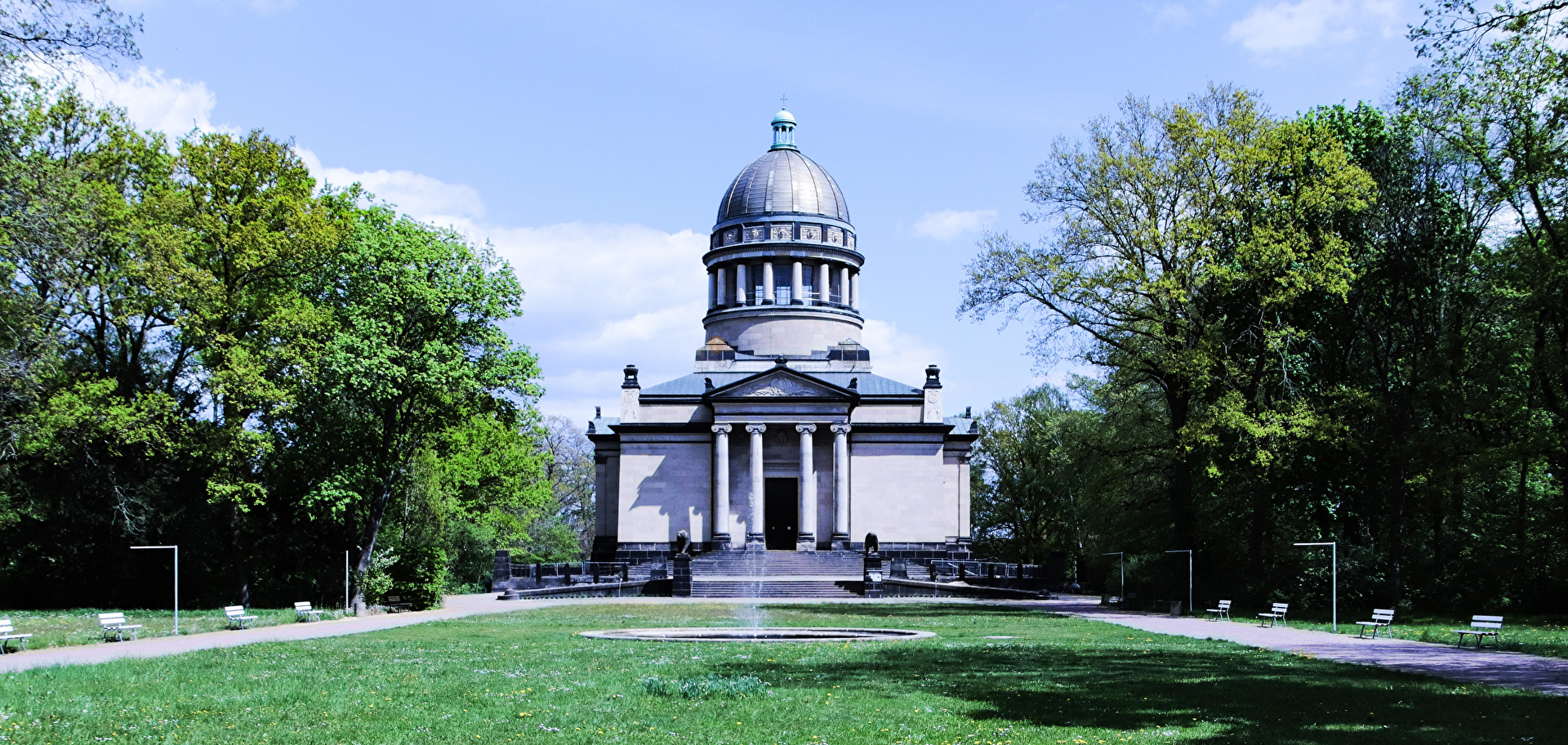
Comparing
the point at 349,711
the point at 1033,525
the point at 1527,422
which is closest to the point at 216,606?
the point at 349,711

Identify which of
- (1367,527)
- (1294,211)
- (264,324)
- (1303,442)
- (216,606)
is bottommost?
(216,606)

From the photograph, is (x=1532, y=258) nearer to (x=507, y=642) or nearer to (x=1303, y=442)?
(x=1303, y=442)

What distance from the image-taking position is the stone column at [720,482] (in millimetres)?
58188

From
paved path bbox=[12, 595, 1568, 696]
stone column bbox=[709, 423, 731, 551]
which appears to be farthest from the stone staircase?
paved path bbox=[12, 595, 1568, 696]

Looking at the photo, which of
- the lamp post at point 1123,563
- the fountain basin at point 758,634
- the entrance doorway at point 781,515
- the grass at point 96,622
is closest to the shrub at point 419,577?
the grass at point 96,622

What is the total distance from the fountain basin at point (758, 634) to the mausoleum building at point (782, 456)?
31044mm

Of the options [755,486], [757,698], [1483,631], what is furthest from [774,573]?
[757,698]

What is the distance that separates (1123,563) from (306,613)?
23535 mm

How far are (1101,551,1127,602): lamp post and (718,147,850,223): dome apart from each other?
34362 mm

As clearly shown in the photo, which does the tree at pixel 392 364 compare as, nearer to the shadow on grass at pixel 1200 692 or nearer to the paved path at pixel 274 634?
the paved path at pixel 274 634

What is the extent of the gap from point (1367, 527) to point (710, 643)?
2506 cm

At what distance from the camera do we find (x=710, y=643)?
69.9 feet

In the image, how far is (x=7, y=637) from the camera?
21.0 metres

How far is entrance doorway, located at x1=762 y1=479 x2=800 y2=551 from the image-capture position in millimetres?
62219
